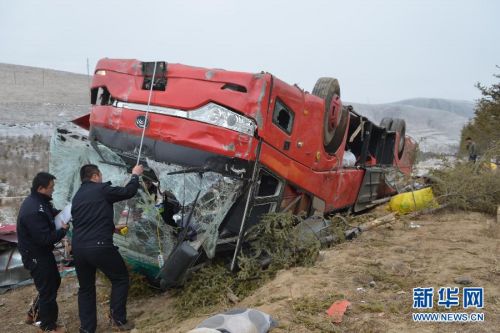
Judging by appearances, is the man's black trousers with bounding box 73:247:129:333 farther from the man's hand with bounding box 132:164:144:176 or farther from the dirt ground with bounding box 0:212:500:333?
the man's hand with bounding box 132:164:144:176

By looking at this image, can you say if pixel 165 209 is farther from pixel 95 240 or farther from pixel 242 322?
pixel 242 322

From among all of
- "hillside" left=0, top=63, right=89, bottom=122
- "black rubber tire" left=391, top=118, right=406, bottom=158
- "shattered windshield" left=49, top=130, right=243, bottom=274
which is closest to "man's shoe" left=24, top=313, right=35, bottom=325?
"shattered windshield" left=49, top=130, right=243, bottom=274

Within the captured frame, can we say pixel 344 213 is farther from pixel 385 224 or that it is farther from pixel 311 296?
pixel 311 296

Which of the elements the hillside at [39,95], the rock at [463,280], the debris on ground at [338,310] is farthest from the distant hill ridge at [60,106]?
the debris on ground at [338,310]

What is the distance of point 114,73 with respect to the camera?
14.9 feet

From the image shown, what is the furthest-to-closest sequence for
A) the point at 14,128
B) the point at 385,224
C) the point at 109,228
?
the point at 14,128 → the point at 385,224 → the point at 109,228

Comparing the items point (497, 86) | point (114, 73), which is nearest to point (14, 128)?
point (114, 73)

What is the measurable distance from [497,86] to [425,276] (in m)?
19.0

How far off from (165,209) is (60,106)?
1773 centimetres

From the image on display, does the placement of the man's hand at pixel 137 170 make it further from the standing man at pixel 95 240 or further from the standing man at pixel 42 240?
the standing man at pixel 42 240

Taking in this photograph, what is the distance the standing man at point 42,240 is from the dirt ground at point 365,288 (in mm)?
336

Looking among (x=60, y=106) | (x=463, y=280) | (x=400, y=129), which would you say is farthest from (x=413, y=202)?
(x=60, y=106)

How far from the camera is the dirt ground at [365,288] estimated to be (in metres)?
3.02

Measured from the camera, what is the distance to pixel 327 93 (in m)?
5.27
